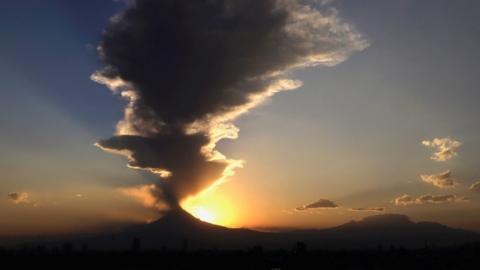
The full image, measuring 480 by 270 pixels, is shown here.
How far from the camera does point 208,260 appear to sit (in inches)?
6594

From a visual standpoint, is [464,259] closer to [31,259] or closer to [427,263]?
[427,263]

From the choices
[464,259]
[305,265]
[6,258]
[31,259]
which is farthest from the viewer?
[464,259]

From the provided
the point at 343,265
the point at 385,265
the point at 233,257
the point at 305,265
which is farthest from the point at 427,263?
the point at 233,257

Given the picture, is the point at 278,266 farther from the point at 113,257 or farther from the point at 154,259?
the point at 113,257

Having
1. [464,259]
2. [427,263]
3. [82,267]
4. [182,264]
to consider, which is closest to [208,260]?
[182,264]

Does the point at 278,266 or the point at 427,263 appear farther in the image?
the point at 427,263

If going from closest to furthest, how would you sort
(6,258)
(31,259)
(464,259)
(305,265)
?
(6,258), (31,259), (305,265), (464,259)

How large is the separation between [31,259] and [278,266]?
7733 cm

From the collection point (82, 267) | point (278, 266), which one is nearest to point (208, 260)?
point (278, 266)

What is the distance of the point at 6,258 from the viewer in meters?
145

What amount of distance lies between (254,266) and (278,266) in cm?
804

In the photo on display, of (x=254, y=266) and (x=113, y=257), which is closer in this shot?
(x=254, y=266)

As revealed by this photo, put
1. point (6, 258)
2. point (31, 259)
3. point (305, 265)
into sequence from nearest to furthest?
1. point (6, 258)
2. point (31, 259)
3. point (305, 265)

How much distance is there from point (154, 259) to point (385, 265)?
7829 centimetres
